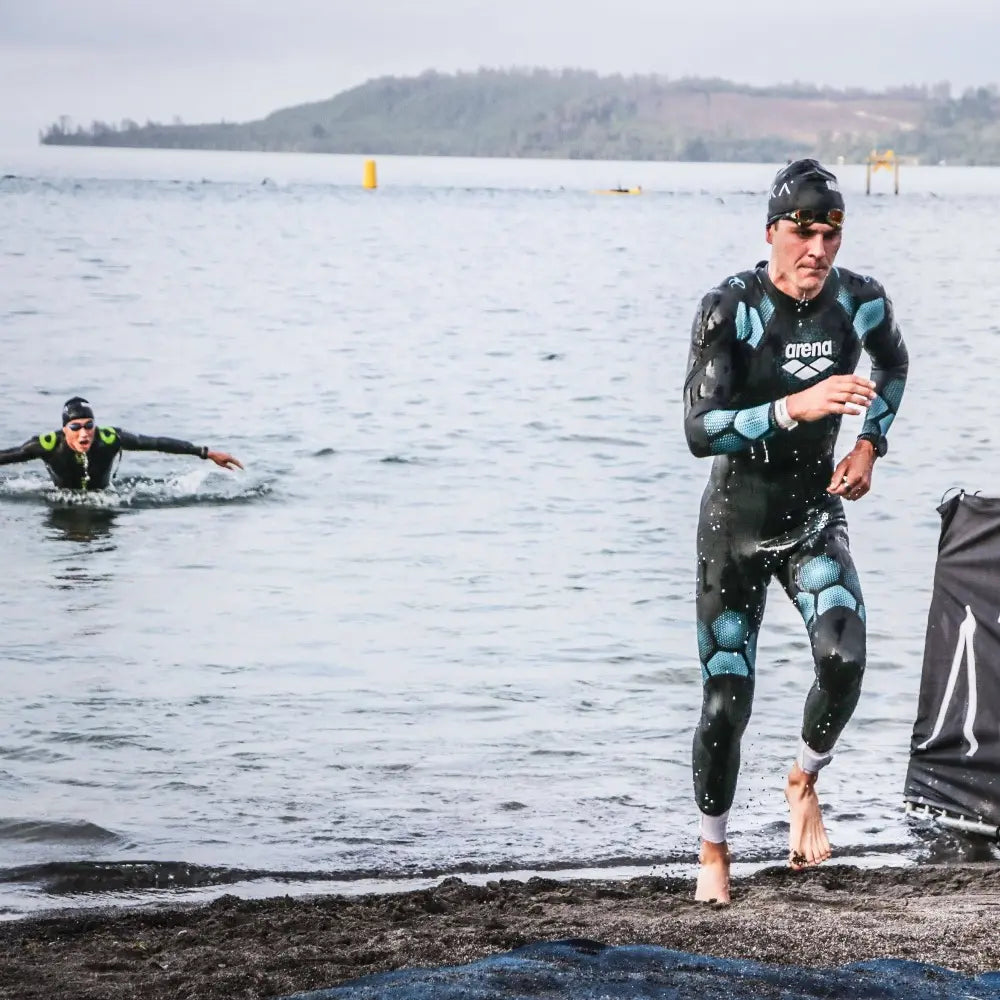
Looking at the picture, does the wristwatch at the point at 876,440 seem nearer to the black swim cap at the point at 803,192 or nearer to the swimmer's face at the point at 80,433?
the black swim cap at the point at 803,192

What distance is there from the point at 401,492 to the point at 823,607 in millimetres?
15267

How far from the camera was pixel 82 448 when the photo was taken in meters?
17.9

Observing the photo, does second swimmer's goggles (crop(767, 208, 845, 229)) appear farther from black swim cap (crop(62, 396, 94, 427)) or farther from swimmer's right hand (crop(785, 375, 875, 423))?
black swim cap (crop(62, 396, 94, 427))

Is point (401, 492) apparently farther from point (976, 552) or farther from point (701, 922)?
point (701, 922)

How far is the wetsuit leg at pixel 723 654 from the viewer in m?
6.12

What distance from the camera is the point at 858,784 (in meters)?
8.85

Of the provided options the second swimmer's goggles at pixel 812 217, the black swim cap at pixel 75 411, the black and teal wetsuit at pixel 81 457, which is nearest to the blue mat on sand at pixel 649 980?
the second swimmer's goggles at pixel 812 217

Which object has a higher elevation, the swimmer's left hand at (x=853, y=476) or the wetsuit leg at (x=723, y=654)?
the swimmer's left hand at (x=853, y=476)

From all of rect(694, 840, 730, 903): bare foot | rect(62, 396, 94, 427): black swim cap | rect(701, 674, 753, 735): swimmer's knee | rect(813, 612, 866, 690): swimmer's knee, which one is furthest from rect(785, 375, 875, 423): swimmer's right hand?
rect(62, 396, 94, 427): black swim cap

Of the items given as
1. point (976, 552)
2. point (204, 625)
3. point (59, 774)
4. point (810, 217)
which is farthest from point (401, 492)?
point (810, 217)

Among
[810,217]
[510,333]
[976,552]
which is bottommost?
[510,333]

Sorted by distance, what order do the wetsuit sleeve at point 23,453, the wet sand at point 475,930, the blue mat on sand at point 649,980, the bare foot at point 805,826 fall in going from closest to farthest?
the blue mat on sand at point 649,980 < the wet sand at point 475,930 < the bare foot at point 805,826 < the wetsuit sleeve at point 23,453

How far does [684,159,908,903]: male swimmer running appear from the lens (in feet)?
19.5

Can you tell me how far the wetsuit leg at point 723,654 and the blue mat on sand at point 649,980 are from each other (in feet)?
4.20
